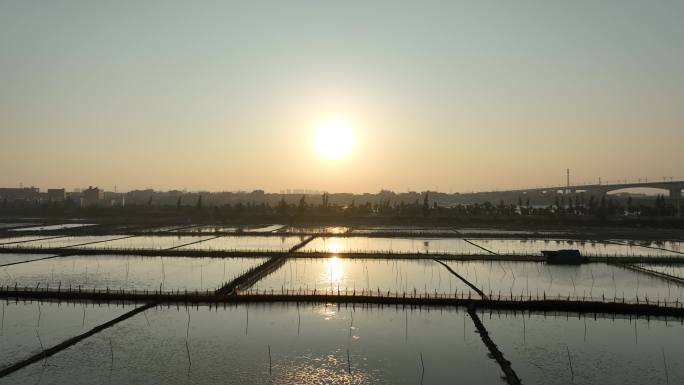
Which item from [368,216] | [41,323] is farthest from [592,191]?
[41,323]

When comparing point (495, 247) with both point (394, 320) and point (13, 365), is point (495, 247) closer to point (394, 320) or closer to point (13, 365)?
point (394, 320)

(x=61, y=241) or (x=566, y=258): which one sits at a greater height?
(x=61, y=241)

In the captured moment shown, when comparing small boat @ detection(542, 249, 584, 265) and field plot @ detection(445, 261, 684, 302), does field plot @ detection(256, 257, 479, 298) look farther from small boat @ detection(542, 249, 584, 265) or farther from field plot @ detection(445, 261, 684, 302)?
small boat @ detection(542, 249, 584, 265)

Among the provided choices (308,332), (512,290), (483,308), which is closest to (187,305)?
(308,332)

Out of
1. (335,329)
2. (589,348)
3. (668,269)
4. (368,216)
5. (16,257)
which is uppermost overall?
(368,216)

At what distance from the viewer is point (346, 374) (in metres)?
11.4

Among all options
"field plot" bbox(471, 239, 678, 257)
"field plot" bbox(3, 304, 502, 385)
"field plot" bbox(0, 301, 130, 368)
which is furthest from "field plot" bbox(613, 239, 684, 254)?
"field plot" bbox(0, 301, 130, 368)

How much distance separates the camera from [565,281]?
22.7 m

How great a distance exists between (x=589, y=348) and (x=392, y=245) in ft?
79.0

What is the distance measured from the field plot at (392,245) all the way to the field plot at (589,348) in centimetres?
1595

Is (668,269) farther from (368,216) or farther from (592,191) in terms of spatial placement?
(592,191)

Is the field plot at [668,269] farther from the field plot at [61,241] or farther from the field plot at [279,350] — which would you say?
the field plot at [61,241]

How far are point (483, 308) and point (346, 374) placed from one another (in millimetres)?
7941

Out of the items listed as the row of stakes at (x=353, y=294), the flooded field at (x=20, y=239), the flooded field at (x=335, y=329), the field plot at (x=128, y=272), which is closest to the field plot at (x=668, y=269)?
the flooded field at (x=335, y=329)
